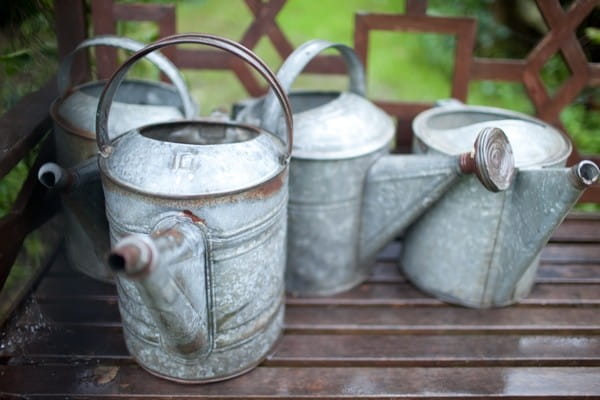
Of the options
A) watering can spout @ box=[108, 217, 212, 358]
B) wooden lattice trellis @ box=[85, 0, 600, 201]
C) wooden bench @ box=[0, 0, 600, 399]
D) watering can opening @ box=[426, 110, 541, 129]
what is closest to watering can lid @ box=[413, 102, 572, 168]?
watering can opening @ box=[426, 110, 541, 129]

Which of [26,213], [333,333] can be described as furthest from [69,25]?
[333,333]

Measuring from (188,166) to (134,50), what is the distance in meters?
0.54

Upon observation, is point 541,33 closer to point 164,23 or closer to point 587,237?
point 587,237

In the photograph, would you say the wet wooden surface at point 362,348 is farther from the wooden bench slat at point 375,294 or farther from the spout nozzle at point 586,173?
the spout nozzle at point 586,173

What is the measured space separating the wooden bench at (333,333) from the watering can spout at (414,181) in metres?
0.24

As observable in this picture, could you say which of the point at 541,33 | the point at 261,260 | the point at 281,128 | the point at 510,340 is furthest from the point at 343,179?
the point at 541,33

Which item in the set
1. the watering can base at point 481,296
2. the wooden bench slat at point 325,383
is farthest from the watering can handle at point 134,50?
the watering can base at point 481,296

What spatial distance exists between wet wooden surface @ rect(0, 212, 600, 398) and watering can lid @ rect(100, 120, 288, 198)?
1.79 ft

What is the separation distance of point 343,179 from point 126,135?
2.03ft

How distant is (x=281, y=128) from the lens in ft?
5.79

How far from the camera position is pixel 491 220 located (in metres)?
1.75

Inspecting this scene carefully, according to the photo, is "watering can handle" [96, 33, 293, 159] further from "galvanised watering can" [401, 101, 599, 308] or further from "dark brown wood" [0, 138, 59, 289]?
"galvanised watering can" [401, 101, 599, 308]

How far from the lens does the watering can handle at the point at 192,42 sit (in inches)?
52.2

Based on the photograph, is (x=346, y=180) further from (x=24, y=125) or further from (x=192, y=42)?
(x=24, y=125)
